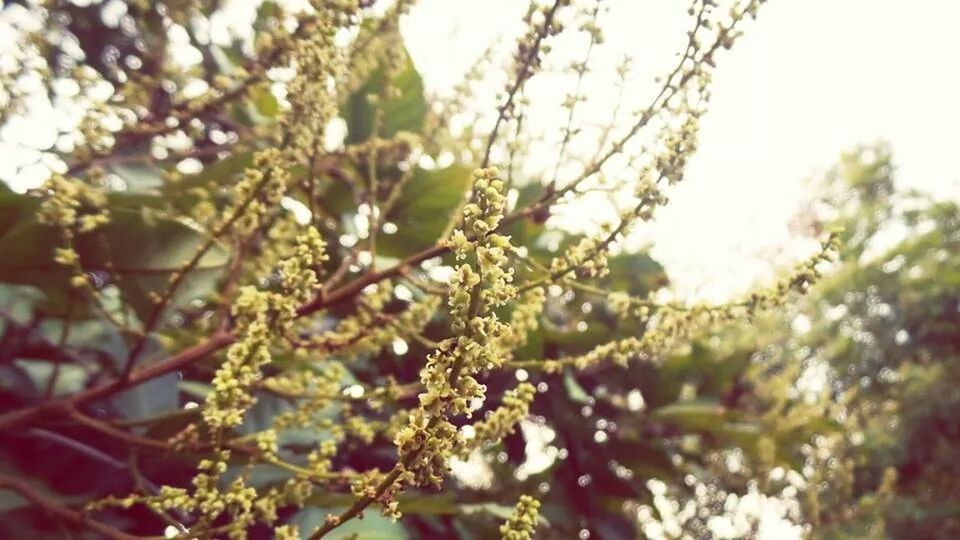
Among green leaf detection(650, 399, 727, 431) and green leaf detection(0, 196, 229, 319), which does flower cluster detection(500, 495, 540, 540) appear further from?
green leaf detection(650, 399, 727, 431)

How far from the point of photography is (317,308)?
1208 millimetres

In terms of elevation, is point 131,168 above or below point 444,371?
above

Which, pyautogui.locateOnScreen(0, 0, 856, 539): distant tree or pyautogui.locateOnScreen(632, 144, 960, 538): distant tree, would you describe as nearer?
pyautogui.locateOnScreen(0, 0, 856, 539): distant tree

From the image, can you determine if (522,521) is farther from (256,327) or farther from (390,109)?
(390,109)

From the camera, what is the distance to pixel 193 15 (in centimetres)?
202

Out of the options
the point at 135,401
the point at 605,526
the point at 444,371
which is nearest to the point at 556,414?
the point at 605,526

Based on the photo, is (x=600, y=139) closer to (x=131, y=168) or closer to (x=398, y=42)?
(x=398, y=42)

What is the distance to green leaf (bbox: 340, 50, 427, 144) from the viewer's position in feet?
6.83

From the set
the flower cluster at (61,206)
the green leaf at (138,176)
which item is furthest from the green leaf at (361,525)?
the green leaf at (138,176)

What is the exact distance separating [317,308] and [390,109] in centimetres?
97

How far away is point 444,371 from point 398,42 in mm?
→ 1014

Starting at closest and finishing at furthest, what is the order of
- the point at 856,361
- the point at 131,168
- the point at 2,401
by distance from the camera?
the point at 2,401 < the point at 131,168 < the point at 856,361

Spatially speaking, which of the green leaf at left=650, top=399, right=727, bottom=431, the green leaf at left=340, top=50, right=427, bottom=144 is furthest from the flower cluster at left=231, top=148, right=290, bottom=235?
the green leaf at left=650, top=399, right=727, bottom=431

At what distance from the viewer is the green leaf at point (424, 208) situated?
1906mm
